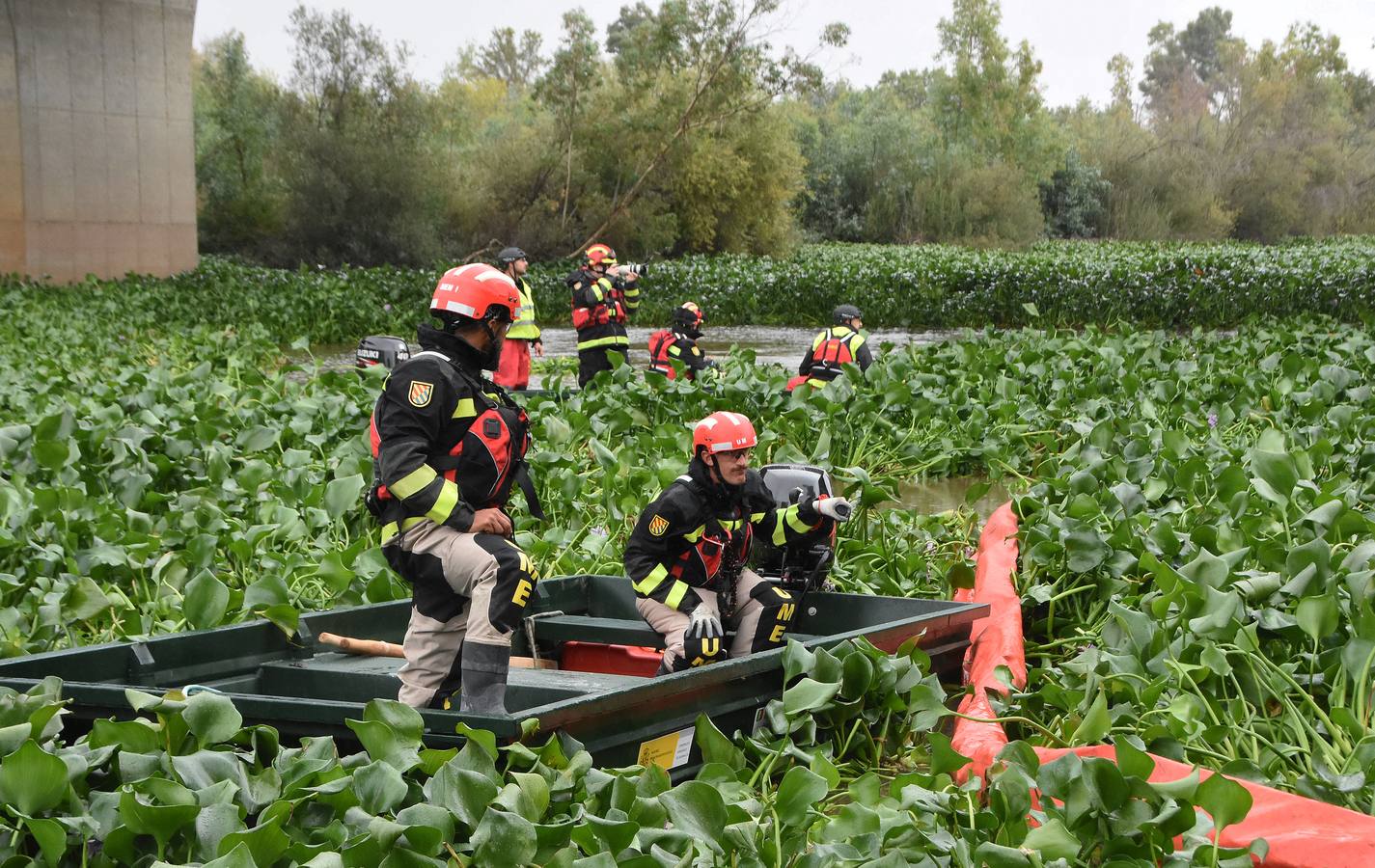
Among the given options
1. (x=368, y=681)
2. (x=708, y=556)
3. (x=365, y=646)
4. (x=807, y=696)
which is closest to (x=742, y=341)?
(x=708, y=556)

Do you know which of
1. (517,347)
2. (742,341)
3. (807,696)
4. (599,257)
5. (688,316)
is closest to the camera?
(807,696)

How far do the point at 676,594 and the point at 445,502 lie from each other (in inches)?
47.2

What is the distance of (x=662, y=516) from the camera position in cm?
507

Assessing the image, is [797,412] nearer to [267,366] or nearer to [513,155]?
[267,366]

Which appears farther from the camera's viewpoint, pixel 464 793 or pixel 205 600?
pixel 205 600

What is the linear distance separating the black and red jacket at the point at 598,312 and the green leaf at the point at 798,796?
364 inches

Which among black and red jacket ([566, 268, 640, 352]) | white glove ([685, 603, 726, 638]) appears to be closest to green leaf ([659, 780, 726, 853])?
white glove ([685, 603, 726, 638])

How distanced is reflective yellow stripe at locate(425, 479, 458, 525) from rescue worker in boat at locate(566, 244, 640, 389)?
8061mm

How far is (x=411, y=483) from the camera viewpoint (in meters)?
4.12

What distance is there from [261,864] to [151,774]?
1.83 ft

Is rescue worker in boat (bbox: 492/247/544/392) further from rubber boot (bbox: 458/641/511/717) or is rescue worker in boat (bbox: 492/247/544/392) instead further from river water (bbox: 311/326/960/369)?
rubber boot (bbox: 458/641/511/717)

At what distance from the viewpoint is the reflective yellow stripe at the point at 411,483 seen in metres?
4.12

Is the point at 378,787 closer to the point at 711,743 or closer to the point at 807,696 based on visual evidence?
the point at 711,743

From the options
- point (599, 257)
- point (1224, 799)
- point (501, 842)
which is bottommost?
point (501, 842)
